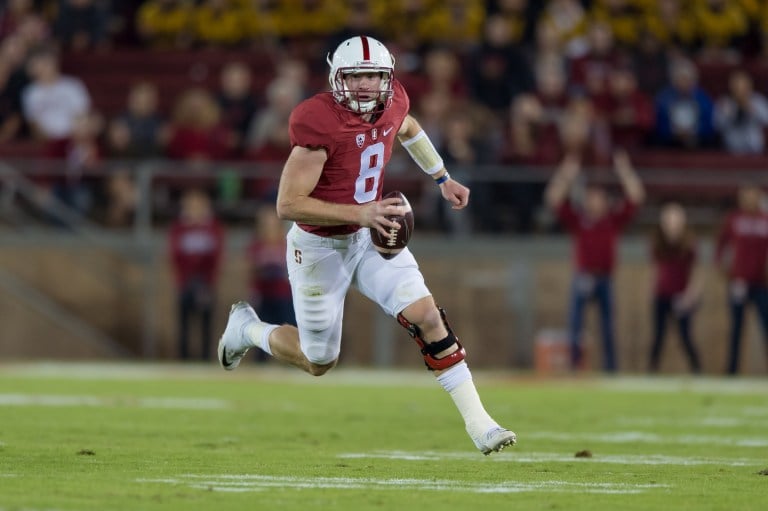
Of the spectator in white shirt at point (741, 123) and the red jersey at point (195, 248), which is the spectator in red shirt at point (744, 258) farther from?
the red jersey at point (195, 248)

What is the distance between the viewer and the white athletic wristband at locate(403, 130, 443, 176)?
27.1 feet

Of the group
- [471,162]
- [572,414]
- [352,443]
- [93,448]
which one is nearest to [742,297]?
[471,162]

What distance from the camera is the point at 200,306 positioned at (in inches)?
659

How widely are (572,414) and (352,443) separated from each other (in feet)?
9.79

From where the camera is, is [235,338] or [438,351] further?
[235,338]

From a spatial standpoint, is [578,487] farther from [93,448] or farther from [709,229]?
[709,229]

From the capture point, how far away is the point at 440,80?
55.9 ft

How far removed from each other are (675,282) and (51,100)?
708cm

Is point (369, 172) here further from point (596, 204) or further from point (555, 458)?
point (596, 204)

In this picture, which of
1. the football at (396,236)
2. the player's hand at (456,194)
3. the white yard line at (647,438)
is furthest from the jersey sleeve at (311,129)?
the white yard line at (647,438)

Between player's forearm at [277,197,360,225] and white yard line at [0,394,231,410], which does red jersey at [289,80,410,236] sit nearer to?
player's forearm at [277,197,360,225]

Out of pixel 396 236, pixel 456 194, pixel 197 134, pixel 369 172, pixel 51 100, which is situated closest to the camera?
pixel 396 236

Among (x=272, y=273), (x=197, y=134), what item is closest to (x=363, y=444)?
(x=272, y=273)

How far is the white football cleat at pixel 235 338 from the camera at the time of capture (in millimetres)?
8750
